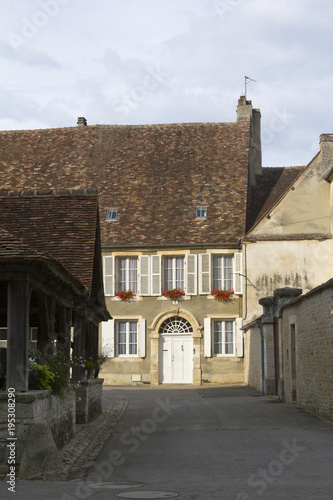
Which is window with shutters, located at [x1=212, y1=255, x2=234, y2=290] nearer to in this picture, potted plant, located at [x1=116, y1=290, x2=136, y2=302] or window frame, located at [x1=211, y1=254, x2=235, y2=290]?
window frame, located at [x1=211, y1=254, x2=235, y2=290]

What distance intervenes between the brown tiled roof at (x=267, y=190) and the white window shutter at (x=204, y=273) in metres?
1.87

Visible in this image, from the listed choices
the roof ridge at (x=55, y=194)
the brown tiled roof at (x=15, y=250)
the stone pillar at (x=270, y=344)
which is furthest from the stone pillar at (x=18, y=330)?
the stone pillar at (x=270, y=344)

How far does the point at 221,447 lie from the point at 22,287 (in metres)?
3.45

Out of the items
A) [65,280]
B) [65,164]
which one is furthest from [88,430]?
[65,164]

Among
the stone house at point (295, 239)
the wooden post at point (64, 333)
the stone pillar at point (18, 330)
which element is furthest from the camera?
the stone house at point (295, 239)

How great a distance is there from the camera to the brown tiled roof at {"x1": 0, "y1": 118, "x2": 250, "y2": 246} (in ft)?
93.3

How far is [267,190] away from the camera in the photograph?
30609mm

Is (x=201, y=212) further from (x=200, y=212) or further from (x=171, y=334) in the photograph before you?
(x=171, y=334)

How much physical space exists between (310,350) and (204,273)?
13.3 m

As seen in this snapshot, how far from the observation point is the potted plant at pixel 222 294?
27.8 metres

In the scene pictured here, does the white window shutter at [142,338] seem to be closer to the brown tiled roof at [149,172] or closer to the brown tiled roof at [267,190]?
the brown tiled roof at [149,172]

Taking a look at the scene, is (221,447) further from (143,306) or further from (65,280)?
(143,306)

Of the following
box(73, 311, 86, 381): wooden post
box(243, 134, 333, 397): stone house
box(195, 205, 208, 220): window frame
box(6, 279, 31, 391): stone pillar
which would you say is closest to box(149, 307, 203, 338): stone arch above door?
box(243, 134, 333, 397): stone house

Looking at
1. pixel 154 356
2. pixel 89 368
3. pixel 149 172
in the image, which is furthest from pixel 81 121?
pixel 89 368
